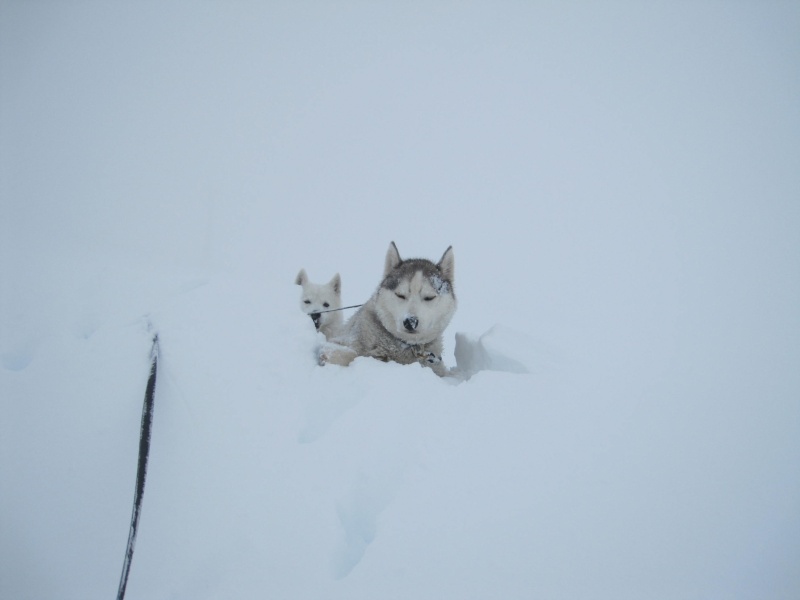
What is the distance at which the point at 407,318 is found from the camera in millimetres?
4285

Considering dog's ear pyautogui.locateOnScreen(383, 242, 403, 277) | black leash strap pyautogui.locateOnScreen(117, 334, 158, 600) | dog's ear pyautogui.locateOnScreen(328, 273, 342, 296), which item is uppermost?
dog's ear pyautogui.locateOnScreen(383, 242, 403, 277)

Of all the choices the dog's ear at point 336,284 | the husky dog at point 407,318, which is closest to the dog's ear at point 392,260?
the husky dog at point 407,318

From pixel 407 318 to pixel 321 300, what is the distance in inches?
136

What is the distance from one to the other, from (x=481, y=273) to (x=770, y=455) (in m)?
33.0

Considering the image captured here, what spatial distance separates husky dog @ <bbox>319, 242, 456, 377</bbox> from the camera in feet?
14.6

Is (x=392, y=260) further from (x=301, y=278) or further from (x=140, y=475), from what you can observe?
(x=140, y=475)

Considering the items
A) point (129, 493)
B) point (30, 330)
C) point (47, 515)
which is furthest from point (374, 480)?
point (30, 330)

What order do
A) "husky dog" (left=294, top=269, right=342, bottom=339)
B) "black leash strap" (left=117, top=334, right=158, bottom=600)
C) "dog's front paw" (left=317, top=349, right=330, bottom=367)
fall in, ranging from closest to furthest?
"black leash strap" (left=117, top=334, right=158, bottom=600), "dog's front paw" (left=317, top=349, right=330, bottom=367), "husky dog" (left=294, top=269, right=342, bottom=339)

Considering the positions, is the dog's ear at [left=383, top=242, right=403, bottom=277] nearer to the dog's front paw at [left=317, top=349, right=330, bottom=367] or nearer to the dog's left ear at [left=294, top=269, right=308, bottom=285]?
the dog's front paw at [left=317, top=349, right=330, bottom=367]

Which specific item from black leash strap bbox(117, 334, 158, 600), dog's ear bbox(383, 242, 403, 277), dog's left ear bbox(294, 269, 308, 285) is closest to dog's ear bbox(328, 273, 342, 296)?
dog's left ear bbox(294, 269, 308, 285)

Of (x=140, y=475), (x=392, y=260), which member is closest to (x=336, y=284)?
(x=392, y=260)

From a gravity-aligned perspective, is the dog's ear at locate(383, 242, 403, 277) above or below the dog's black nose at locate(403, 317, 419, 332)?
above

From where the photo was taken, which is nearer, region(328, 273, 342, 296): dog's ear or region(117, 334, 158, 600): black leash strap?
region(117, 334, 158, 600): black leash strap

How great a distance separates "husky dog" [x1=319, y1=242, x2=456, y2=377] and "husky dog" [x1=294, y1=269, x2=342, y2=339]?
87.6 inches
